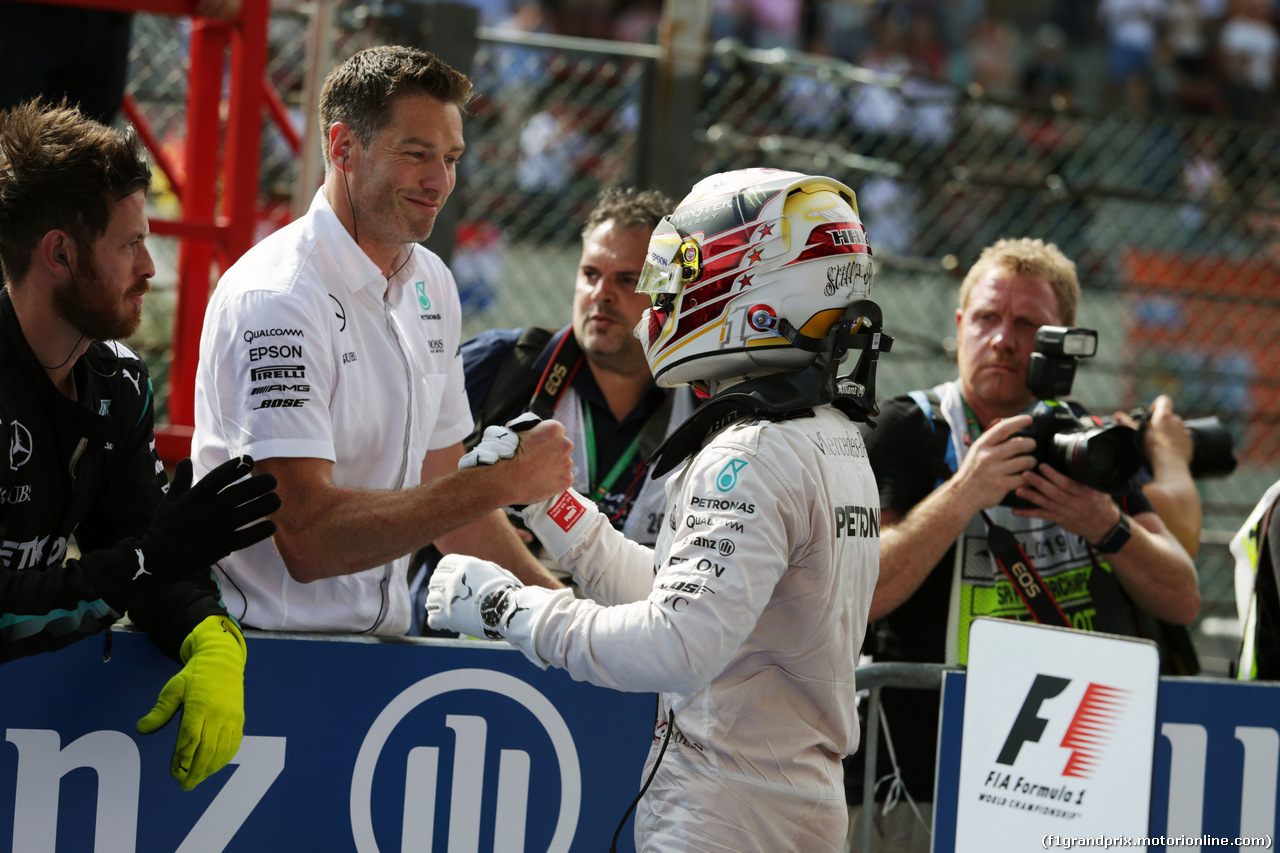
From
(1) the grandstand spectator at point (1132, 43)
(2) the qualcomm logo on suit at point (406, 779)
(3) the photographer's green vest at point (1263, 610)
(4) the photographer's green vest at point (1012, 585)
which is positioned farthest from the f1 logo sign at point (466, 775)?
(1) the grandstand spectator at point (1132, 43)

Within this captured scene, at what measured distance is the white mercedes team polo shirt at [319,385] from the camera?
8.77 ft

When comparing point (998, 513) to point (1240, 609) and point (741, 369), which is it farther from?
point (741, 369)

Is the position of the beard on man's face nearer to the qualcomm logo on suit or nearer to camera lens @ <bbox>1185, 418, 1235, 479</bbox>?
the qualcomm logo on suit

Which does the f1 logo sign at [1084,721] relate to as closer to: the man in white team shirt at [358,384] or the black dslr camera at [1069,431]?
the black dslr camera at [1069,431]

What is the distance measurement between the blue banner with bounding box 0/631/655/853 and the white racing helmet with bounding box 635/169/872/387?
3.13ft

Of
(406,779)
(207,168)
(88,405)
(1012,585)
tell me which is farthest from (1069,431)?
(207,168)

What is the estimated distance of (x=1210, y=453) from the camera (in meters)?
4.11

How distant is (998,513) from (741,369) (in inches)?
55.9

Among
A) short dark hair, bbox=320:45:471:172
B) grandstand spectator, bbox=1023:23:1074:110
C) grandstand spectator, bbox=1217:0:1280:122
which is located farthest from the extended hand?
grandstand spectator, bbox=1217:0:1280:122

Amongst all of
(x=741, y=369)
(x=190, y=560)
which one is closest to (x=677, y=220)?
(x=741, y=369)

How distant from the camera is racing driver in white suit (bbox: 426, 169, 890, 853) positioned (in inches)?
85.1

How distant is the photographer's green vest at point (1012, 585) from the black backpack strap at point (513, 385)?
44.4 inches

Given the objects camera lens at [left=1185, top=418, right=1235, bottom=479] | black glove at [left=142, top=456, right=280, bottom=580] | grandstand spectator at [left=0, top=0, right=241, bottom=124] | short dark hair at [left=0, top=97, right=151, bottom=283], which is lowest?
black glove at [left=142, top=456, right=280, bottom=580]

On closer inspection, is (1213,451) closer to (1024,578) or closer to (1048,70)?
(1024,578)
